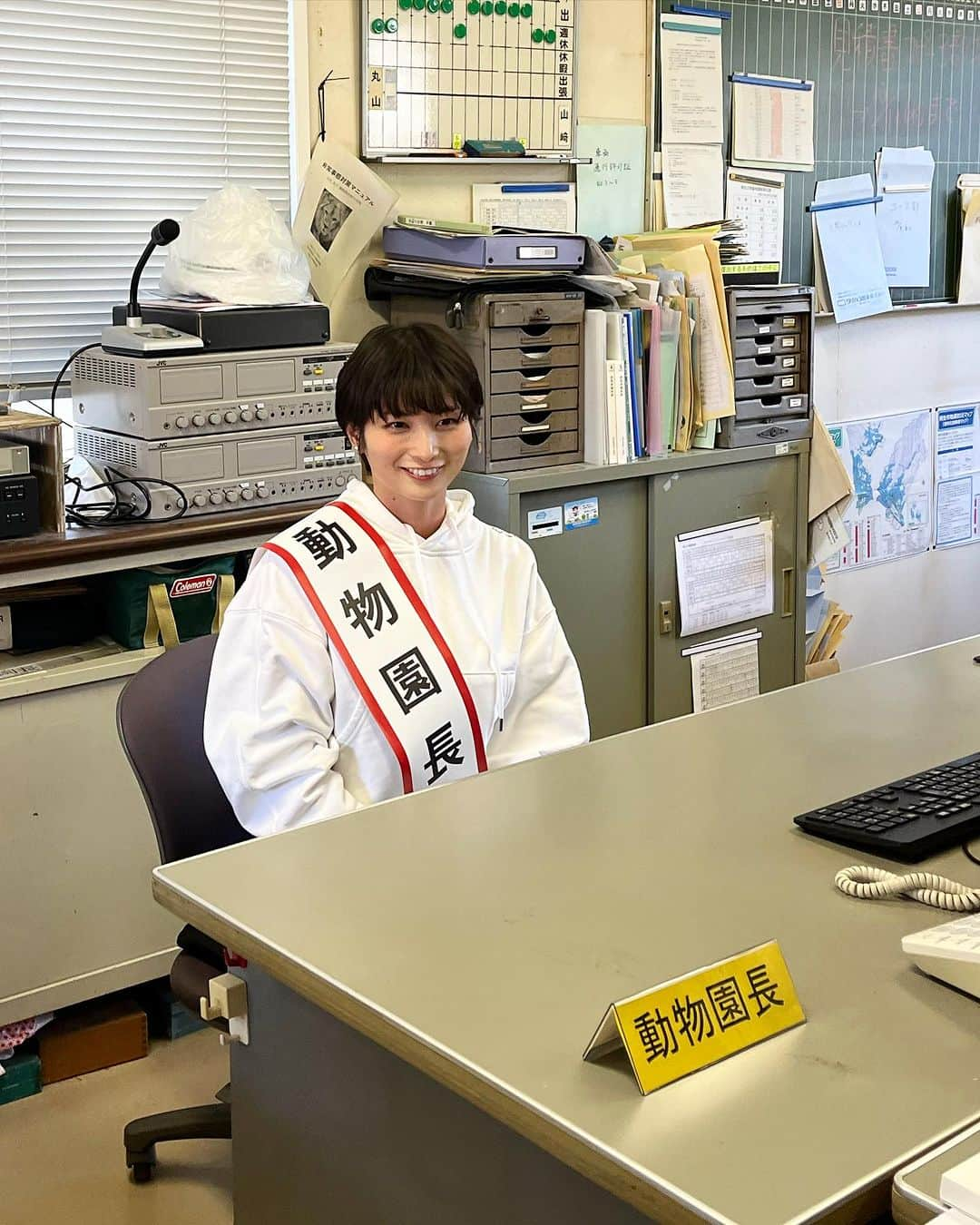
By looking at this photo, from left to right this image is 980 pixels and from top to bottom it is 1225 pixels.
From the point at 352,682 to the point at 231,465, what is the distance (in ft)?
3.11

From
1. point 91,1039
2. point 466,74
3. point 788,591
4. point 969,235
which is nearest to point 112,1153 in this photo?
point 91,1039

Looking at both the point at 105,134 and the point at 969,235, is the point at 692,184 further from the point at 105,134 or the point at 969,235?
the point at 105,134

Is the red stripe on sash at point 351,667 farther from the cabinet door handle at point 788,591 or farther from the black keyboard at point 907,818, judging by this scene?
the cabinet door handle at point 788,591

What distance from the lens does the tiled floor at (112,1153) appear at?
7.47 feet

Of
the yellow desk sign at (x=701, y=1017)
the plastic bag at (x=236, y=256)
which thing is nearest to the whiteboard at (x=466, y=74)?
the plastic bag at (x=236, y=256)

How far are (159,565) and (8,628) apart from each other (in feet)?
0.94

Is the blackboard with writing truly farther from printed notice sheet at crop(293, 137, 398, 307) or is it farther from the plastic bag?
the plastic bag

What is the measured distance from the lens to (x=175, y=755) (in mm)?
1884

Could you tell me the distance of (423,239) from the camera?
10.3 ft

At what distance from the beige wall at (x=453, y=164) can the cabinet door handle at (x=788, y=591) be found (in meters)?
1.13

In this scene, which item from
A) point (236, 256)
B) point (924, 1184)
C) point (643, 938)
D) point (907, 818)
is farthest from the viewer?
point (236, 256)

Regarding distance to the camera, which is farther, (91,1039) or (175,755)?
(91,1039)

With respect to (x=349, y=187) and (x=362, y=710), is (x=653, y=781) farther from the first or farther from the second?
(x=349, y=187)

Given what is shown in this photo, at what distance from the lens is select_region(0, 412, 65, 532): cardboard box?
2.49 metres
